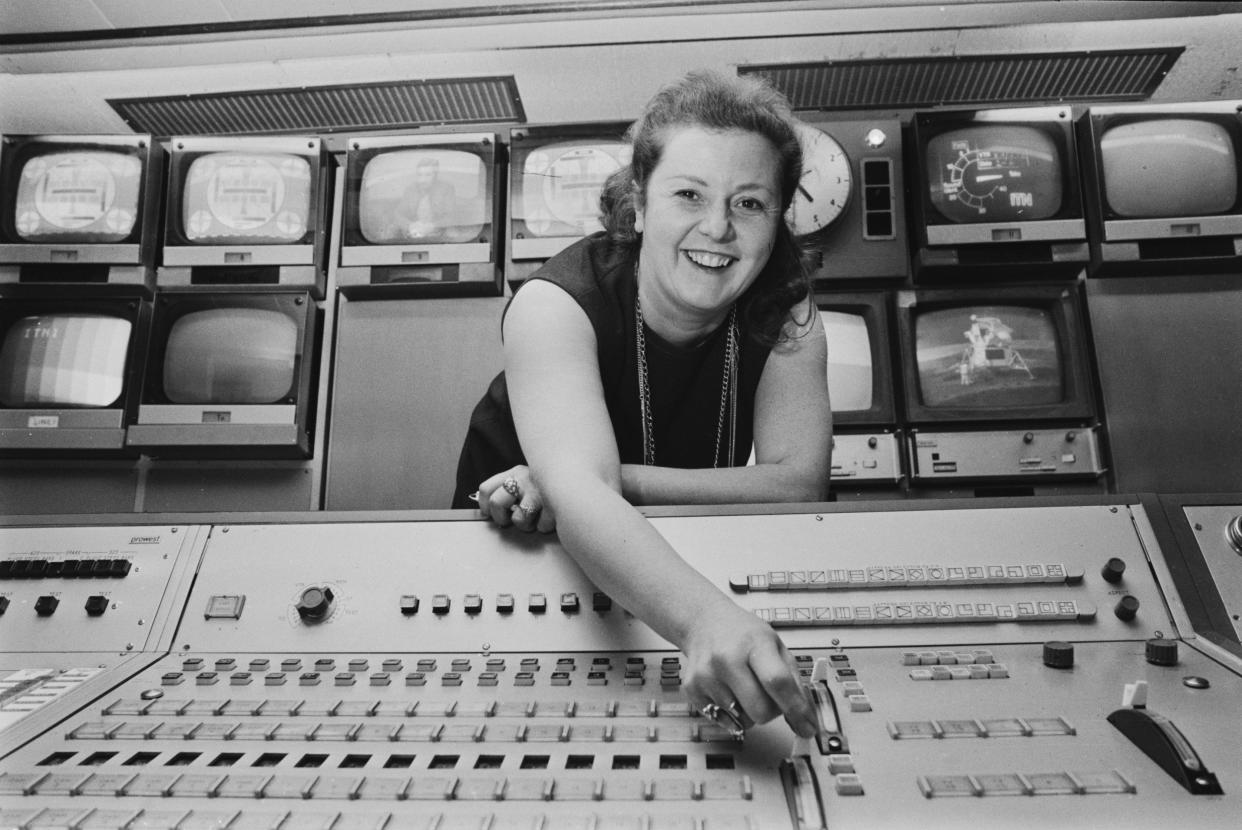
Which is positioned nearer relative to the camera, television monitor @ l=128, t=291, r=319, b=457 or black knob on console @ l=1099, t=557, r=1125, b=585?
black knob on console @ l=1099, t=557, r=1125, b=585

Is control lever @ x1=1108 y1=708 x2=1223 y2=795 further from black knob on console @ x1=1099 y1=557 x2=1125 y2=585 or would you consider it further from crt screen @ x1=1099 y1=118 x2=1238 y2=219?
crt screen @ x1=1099 y1=118 x2=1238 y2=219

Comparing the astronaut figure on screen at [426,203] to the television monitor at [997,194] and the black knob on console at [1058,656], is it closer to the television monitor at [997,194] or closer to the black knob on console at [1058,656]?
the television monitor at [997,194]

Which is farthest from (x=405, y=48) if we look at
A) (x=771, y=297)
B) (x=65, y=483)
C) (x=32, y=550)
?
(x=32, y=550)

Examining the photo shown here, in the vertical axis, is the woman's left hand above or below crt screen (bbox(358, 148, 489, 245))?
below

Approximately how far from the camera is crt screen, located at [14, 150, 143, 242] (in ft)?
8.18

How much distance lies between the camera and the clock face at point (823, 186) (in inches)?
96.7

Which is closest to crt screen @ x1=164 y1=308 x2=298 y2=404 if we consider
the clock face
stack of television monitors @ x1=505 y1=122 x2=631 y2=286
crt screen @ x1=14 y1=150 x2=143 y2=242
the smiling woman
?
crt screen @ x1=14 y1=150 x2=143 y2=242

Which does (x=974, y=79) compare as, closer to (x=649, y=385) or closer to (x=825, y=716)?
(x=649, y=385)

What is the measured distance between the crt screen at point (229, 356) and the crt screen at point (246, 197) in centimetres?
25

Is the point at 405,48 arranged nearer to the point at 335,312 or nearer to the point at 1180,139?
the point at 335,312

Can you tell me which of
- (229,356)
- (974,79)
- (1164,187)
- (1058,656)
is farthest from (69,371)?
(974,79)

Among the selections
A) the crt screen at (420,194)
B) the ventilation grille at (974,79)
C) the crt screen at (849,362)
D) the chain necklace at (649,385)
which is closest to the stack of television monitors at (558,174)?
the crt screen at (420,194)

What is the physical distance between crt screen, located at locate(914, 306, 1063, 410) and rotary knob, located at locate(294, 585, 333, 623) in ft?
6.18

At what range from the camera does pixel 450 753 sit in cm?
62
